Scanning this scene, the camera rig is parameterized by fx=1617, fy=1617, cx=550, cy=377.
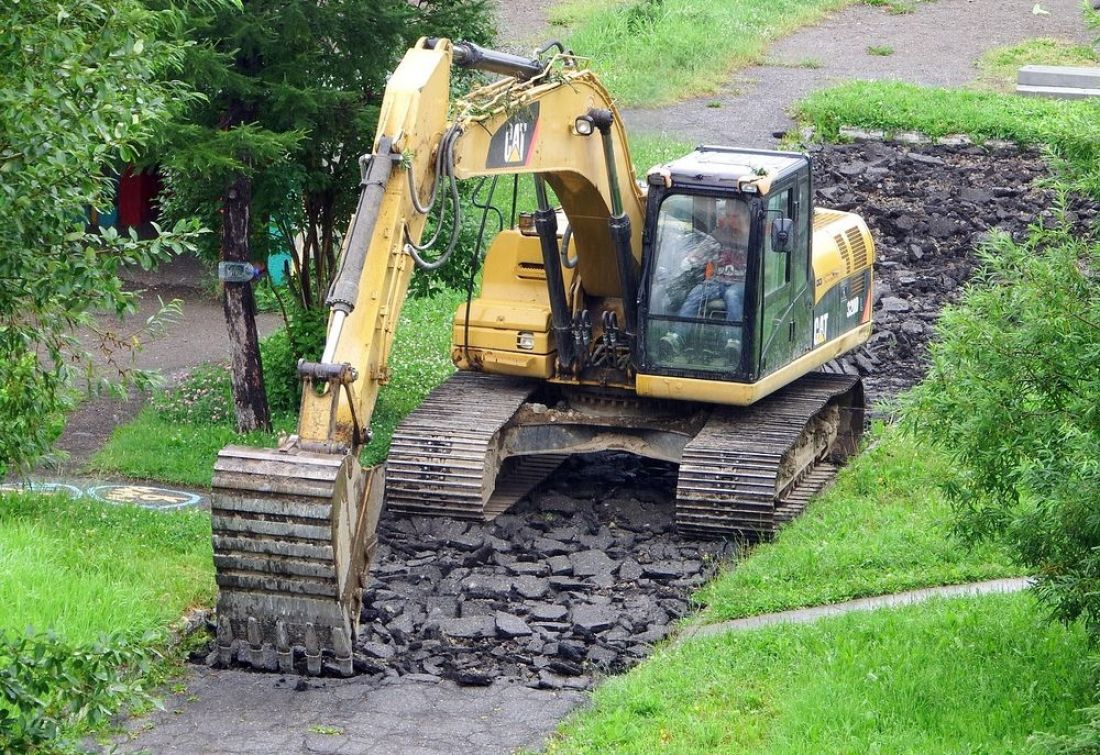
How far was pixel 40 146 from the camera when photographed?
18.5 ft

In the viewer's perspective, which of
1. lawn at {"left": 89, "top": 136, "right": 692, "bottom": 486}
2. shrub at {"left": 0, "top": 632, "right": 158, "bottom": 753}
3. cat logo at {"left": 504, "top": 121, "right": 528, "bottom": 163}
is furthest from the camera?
lawn at {"left": 89, "top": 136, "right": 692, "bottom": 486}

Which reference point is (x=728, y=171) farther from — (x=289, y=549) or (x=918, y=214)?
(x=918, y=214)

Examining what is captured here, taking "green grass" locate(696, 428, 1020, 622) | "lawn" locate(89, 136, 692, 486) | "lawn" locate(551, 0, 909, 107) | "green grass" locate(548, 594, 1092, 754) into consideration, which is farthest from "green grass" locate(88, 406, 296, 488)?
"lawn" locate(551, 0, 909, 107)

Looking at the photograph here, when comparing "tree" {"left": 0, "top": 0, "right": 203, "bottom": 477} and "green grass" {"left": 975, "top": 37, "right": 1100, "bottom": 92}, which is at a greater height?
"tree" {"left": 0, "top": 0, "right": 203, "bottom": 477}

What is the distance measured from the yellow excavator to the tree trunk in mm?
1761

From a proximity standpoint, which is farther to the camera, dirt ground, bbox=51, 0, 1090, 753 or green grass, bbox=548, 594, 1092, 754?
dirt ground, bbox=51, 0, 1090, 753

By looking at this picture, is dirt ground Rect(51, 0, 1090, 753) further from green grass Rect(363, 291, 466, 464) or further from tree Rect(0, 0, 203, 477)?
tree Rect(0, 0, 203, 477)

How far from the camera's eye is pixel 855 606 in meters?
10.7

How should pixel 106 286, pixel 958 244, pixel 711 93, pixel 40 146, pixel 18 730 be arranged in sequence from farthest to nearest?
1. pixel 711 93
2. pixel 958 244
3. pixel 106 286
4. pixel 40 146
5. pixel 18 730

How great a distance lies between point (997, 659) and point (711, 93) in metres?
17.9

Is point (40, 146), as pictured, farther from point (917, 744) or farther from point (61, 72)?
point (917, 744)

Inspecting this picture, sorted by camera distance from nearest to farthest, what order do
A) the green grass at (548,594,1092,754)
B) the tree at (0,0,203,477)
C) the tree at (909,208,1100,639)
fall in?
the tree at (0,0,203,477)
the tree at (909,208,1100,639)
the green grass at (548,594,1092,754)

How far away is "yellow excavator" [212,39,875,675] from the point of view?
392 inches

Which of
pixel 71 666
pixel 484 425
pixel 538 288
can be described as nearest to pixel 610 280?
pixel 538 288
